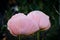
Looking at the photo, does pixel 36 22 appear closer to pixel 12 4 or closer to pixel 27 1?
pixel 27 1

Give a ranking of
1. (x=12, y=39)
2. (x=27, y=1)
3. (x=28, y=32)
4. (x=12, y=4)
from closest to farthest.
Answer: (x=28, y=32) < (x=12, y=39) < (x=27, y=1) < (x=12, y=4)

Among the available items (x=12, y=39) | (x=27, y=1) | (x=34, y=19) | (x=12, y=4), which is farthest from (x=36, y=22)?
(x=12, y=4)

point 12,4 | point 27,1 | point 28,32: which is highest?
point 12,4

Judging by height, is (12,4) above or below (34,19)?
above

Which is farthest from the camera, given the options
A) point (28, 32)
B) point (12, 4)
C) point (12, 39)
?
point (12, 4)

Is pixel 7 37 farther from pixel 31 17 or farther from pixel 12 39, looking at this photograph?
pixel 31 17

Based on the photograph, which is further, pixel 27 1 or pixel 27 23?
pixel 27 1

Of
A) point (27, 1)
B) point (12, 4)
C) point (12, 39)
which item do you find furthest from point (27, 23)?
point (12, 4)

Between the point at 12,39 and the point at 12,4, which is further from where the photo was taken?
the point at 12,4

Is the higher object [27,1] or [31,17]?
[27,1]
